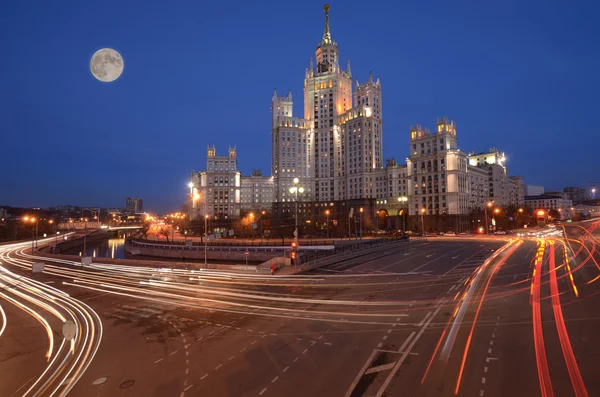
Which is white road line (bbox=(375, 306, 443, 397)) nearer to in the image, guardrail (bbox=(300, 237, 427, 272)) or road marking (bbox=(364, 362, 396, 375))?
road marking (bbox=(364, 362, 396, 375))

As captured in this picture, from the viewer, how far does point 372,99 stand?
140625 mm

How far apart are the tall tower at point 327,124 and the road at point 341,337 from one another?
120 metres

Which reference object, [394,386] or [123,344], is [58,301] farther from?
[394,386]

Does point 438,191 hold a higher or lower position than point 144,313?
higher

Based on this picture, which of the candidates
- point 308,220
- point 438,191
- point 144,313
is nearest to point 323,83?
point 308,220

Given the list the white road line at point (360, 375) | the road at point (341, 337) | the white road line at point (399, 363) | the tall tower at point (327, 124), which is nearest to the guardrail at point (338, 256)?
the road at point (341, 337)

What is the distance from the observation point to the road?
469 inches

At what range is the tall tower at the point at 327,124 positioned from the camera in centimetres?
15062

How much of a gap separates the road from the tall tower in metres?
120

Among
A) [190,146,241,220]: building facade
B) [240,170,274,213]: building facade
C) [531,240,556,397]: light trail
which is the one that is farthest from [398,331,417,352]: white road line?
[240,170,274,213]: building facade

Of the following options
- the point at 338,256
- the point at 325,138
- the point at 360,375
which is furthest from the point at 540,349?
the point at 325,138

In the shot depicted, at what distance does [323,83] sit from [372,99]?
26.0 metres

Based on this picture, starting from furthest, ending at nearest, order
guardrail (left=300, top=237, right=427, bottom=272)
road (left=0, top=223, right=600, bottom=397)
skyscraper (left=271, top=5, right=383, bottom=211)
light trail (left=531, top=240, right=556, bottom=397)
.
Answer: skyscraper (left=271, top=5, right=383, bottom=211), guardrail (left=300, top=237, right=427, bottom=272), road (left=0, top=223, right=600, bottom=397), light trail (left=531, top=240, right=556, bottom=397)

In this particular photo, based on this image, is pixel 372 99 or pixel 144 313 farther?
pixel 372 99
